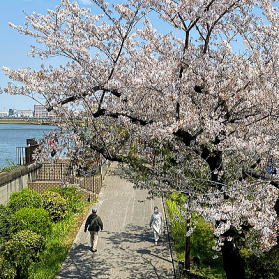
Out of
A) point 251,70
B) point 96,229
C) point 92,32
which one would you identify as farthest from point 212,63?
point 96,229

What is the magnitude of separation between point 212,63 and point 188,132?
1.65m

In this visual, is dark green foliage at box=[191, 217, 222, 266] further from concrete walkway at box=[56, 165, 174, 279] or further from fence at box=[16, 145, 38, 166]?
→ fence at box=[16, 145, 38, 166]

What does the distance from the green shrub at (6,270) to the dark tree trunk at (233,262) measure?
211 inches

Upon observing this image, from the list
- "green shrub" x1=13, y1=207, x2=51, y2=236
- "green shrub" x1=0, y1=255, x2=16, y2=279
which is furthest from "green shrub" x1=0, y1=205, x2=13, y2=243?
"green shrub" x1=0, y1=255, x2=16, y2=279

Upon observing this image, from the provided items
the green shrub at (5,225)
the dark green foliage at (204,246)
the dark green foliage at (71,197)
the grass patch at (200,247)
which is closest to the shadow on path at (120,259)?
the grass patch at (200,247)

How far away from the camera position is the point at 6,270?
32.7 feet

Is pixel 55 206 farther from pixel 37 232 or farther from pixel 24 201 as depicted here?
pixel 37 232

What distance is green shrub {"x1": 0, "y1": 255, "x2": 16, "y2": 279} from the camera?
994 cm

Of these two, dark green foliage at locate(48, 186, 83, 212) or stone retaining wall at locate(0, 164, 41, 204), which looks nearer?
stone retaining wall at locate(0, 164, 41, 204)

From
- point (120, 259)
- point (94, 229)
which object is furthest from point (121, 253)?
point (94, 229)

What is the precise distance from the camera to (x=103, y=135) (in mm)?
10234

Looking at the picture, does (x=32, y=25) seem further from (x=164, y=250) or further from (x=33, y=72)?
(x=164, y=250)

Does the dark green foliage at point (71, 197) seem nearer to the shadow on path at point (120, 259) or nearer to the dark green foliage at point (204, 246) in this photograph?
the shadow on path at point (120, 259)

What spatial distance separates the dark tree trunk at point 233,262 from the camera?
9594mm
